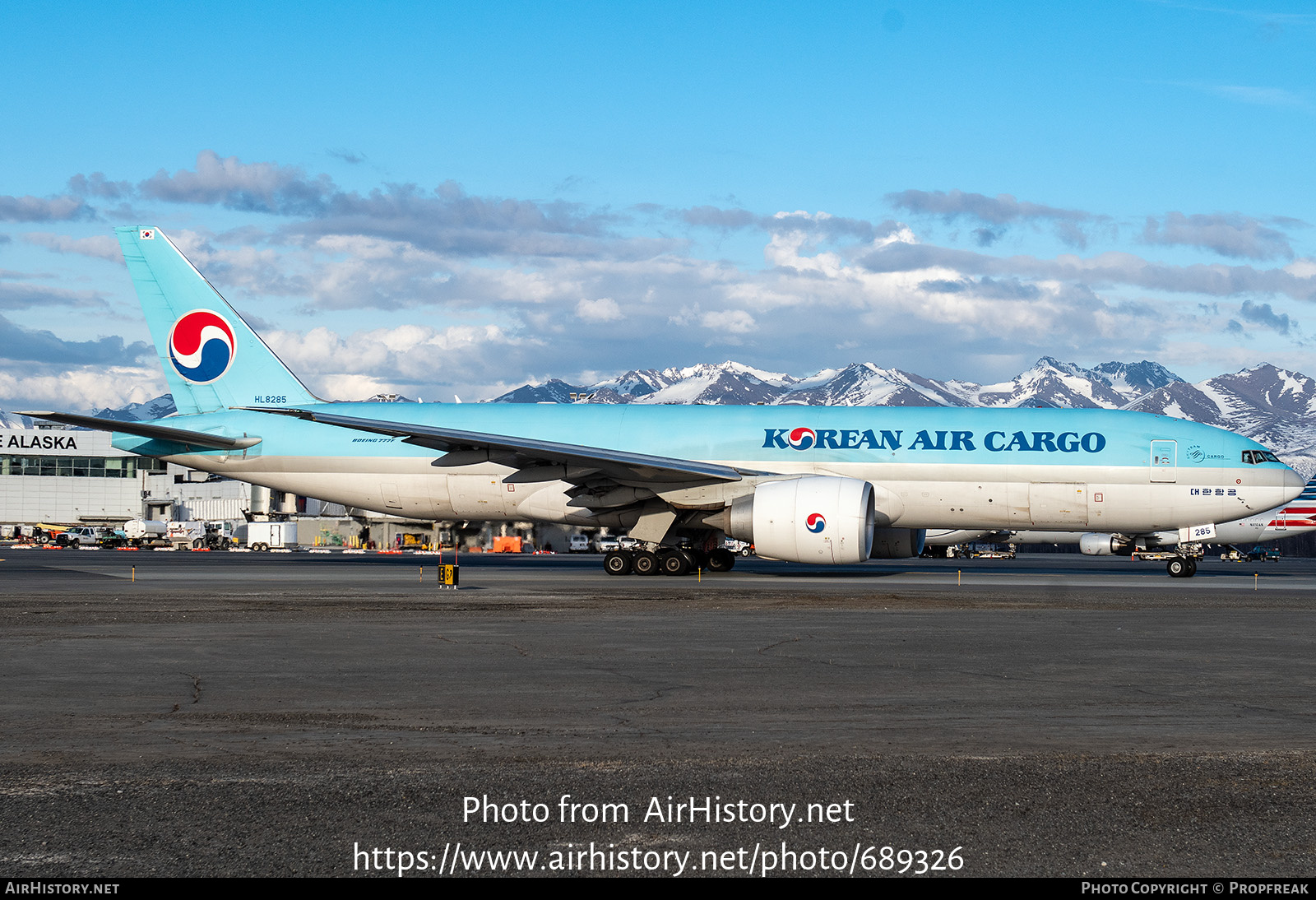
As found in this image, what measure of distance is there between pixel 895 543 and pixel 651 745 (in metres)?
22.4

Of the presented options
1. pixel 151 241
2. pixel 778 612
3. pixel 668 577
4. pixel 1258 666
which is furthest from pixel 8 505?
pixel 1258 666

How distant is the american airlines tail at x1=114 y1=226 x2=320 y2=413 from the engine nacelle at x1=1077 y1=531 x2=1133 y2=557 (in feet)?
179

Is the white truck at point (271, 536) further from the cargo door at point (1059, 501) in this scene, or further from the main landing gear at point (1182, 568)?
the main landing gear at point (1182, 568)

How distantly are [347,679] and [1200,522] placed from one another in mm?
23021

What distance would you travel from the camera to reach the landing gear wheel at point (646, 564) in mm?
27188

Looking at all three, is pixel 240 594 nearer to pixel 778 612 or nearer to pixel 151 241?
pixel 778 612

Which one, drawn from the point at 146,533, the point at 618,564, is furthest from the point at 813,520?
the point at 146,533

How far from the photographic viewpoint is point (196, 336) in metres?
30.8

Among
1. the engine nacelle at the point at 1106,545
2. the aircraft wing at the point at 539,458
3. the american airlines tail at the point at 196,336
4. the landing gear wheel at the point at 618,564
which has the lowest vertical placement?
the engine nacelle at the point at 1106,545

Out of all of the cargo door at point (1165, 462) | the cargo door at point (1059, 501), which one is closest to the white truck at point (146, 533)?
the cargo door at point (1059, 501)

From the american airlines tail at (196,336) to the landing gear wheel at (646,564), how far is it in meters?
11.4

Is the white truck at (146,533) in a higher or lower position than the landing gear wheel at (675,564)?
lower

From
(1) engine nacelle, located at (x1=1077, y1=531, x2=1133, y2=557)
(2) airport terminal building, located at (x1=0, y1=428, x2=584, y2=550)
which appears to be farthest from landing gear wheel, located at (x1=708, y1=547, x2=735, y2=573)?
(2) airport terminal building, located at (x1=0, y1=428, x2=584, y2=550)

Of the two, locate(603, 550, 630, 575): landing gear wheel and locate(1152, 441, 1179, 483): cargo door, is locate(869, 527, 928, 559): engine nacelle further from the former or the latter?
locate(603, 550, 630, 575): landing gear wheel
